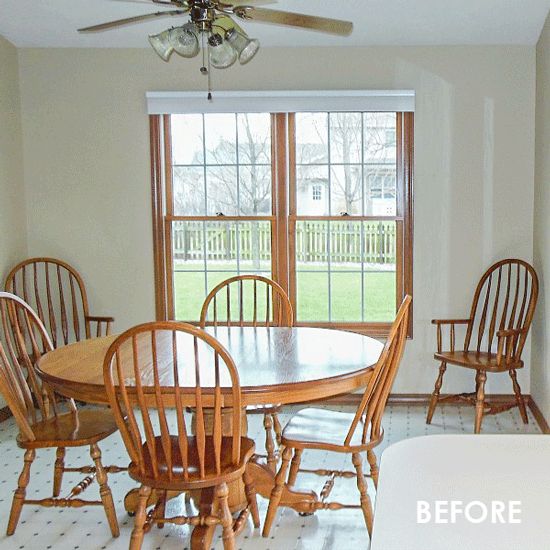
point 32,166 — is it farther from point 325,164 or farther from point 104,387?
point 104,387

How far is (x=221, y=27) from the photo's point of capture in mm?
2596

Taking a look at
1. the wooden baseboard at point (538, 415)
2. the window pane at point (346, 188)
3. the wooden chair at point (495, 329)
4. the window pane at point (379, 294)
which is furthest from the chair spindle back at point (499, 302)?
the window pane at point (346, 188)

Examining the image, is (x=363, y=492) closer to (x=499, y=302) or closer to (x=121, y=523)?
(x=121, y=523)

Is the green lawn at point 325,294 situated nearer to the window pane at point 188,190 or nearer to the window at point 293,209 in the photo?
the window at point 293,209

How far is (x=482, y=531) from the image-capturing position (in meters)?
0.80

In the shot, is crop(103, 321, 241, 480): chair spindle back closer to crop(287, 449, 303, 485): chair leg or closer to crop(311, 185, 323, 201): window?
crop(287, 449, 303, 485): chair leg

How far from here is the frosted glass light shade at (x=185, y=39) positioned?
99.7 inches

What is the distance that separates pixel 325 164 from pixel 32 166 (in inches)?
72.8

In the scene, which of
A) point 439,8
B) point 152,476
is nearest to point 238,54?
point 152,476

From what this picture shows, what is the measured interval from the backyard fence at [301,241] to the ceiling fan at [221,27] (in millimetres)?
2126

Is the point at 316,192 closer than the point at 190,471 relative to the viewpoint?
No

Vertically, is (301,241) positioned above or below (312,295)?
above

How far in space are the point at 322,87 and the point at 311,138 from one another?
1.04 feet

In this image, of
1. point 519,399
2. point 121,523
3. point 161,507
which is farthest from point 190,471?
point 519,399
